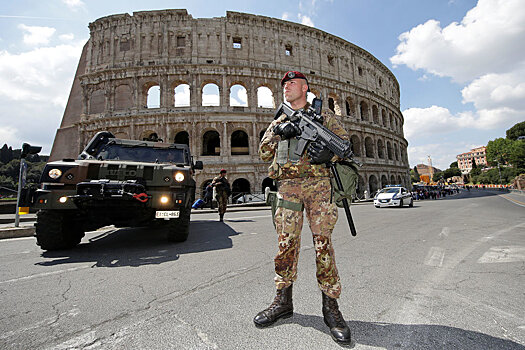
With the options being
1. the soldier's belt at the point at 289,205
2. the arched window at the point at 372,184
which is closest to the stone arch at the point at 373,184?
the arched window at the point at 372,184

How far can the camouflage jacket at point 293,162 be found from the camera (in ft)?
6.36

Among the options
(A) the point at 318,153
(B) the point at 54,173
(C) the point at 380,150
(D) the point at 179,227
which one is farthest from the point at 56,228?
(C) the point at 380,150

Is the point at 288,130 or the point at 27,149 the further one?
the point at 27,149

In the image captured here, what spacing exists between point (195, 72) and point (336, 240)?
70.8 ft

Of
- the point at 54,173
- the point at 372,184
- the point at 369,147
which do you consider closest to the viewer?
the point at 54,173

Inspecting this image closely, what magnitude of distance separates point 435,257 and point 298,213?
2.97 meters

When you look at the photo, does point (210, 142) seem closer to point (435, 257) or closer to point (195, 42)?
point (195, 42)

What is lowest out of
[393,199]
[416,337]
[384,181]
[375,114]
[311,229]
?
[416,337]

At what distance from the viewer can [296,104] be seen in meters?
2.21

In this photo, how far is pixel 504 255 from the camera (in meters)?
3.41

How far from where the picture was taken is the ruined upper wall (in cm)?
2175

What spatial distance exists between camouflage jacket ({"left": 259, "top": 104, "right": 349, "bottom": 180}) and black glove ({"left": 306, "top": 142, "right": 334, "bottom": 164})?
107mm

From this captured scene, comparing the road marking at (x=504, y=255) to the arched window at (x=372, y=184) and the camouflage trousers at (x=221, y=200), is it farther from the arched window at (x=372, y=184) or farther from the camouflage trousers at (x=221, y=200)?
the arched window at (x=372, y=184)

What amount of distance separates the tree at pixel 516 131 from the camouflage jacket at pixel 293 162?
9127cm
